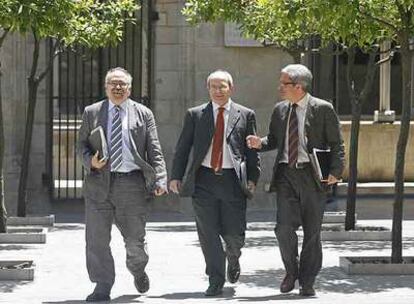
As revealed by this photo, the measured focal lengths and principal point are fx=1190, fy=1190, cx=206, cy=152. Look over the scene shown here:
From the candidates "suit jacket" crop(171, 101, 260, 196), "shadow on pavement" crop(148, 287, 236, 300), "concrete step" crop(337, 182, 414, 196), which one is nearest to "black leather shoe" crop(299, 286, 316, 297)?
"shadow on pavement" crop(148, 287, 236, 300)

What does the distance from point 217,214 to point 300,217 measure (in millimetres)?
699

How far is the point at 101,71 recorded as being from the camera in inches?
752

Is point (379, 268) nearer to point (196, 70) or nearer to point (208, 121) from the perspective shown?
point (208, 121)

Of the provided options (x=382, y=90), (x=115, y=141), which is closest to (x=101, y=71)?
(x=382, y=90)

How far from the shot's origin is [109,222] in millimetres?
9766

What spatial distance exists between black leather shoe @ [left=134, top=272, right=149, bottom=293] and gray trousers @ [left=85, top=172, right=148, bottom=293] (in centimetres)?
24

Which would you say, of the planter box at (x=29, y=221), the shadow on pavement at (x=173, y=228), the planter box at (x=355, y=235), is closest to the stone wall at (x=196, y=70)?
the shadow on pavement at (x=173, y=228)

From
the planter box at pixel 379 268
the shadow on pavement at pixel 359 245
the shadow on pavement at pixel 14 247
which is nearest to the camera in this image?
the planter box at pixel 379 268

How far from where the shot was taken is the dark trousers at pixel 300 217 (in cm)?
991

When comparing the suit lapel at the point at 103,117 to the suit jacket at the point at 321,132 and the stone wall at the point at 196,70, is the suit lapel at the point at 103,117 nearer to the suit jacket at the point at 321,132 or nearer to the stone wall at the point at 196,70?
the suit jacket at the point at 321,132

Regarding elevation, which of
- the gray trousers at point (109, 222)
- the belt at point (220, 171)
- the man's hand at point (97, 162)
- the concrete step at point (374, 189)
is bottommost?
the concrete step at point (374, 189)

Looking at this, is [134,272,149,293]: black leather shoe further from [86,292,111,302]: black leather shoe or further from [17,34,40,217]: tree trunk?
[17,34,40,217]: tree trunk

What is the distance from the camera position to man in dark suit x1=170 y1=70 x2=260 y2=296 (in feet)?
32.6

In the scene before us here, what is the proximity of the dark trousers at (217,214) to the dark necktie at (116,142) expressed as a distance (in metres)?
0.74
